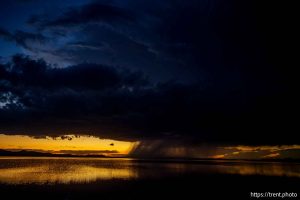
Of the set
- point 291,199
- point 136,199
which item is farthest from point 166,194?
point 291,199

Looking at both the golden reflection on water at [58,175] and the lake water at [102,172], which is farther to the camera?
the lake water at [102,172]

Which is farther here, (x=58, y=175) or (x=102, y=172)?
(x=102, y=172)

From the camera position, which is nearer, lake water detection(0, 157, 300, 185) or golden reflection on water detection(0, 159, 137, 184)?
golden reflection on water detection(0, 159, 137, 184)

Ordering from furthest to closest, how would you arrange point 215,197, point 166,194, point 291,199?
point 166,194 → point 215,197 → point 291,199

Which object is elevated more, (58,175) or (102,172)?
(58,175)

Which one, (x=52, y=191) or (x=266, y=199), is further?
(x=52, y=191)

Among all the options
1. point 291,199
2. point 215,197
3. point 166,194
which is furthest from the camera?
point 166,194

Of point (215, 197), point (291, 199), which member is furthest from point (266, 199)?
Answer: point (215, 197)

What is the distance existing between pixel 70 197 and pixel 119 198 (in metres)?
5.16

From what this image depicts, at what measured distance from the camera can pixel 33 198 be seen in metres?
30.3

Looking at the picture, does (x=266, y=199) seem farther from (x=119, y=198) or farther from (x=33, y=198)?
(x=33, y=198)

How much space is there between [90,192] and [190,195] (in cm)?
1152

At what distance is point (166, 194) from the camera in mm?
34312

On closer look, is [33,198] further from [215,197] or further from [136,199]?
[215,197]
